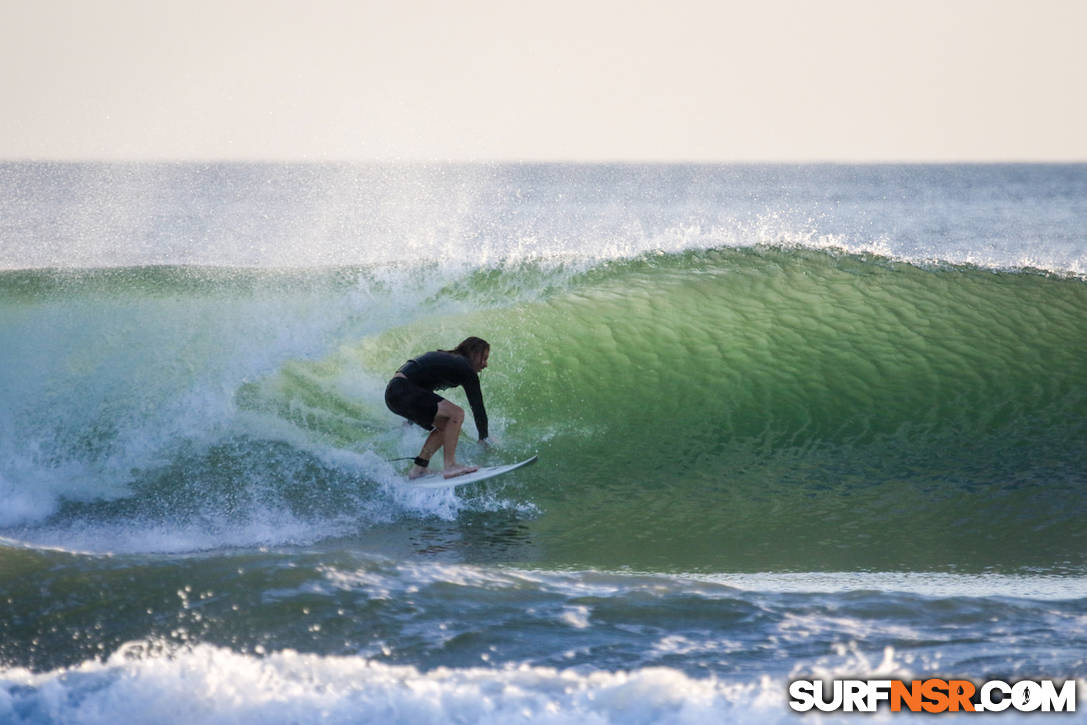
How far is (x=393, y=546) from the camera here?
5.75m

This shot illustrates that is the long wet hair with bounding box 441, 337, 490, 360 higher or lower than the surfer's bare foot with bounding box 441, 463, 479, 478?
higher

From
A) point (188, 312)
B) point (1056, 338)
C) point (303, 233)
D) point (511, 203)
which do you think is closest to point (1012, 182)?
point (511, 203)

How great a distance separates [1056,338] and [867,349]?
1.95 meters

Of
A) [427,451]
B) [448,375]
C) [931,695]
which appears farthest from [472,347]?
[931,695]

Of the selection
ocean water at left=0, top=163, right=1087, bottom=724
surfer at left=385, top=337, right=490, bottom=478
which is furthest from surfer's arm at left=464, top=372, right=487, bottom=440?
ocean water at left=0, top=163, right=1087, bottom=724

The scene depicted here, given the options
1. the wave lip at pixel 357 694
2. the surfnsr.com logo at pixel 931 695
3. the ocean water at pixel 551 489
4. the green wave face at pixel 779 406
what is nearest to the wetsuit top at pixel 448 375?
the ocean water at pixel 551 489

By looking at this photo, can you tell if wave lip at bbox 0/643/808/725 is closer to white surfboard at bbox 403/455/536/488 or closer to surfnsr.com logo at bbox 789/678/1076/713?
surfnsr.com logo at bbox 789/678/1076/713

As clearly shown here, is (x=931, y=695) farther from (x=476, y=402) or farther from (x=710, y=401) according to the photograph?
(x=710, y=401)

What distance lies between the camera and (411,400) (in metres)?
6.34

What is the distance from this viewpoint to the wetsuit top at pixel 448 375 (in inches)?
247

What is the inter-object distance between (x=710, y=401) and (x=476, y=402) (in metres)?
2.45

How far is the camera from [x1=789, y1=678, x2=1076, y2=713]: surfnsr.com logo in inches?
131

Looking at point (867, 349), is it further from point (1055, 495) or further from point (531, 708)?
point (531, 708)

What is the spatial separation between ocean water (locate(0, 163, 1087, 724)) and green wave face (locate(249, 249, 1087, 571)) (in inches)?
1.3
